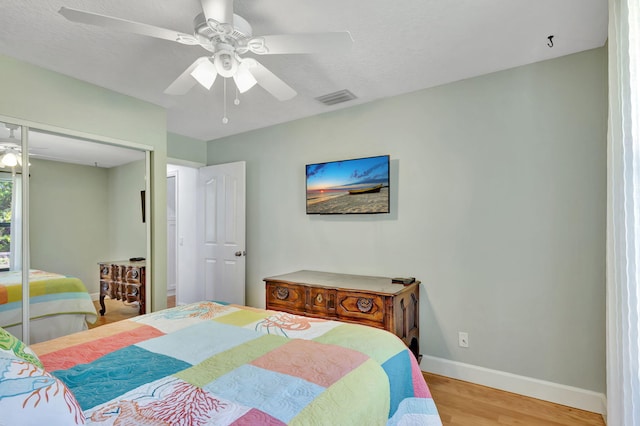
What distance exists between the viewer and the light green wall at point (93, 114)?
2436 mm

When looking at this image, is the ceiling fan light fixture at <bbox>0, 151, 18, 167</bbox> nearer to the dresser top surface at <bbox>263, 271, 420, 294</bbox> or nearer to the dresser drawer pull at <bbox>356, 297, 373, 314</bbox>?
the dresser top surface at <bbox>263, 271, 420, 294</bbox>

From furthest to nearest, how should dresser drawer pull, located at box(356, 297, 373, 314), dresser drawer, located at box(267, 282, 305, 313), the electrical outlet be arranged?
dresser drawer, located at box(267, 282, 305, 313)
the electrical outlet
dresser drawer pull, located at box(356, 297, 373, 314)

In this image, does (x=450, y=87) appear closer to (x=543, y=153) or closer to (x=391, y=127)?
(x=391, y=127)

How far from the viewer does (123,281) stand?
312 cm

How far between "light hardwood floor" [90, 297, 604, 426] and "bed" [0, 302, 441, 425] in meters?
1.06

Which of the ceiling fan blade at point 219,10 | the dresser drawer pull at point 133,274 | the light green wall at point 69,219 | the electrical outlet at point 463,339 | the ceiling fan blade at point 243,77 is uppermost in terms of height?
the ceiling fan blade at point 219,10

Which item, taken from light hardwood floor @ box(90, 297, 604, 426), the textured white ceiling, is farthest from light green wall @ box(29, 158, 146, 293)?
light hardwood floor @ box(90, 297, 604, 426)

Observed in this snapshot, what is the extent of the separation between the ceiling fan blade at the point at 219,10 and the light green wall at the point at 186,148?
115 inches

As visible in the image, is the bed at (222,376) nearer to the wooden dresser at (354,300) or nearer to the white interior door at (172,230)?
the wooden dresser at (354,300)

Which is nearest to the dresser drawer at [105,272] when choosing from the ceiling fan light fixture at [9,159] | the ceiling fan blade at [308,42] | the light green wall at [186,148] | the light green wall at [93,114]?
the light green wall at [93,114]

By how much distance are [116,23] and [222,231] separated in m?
2.94

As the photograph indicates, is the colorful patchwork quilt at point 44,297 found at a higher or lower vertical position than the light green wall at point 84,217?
lower

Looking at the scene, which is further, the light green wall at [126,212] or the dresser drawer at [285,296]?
the light green wall at [126,212]

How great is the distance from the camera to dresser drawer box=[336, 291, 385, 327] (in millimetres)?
2527
